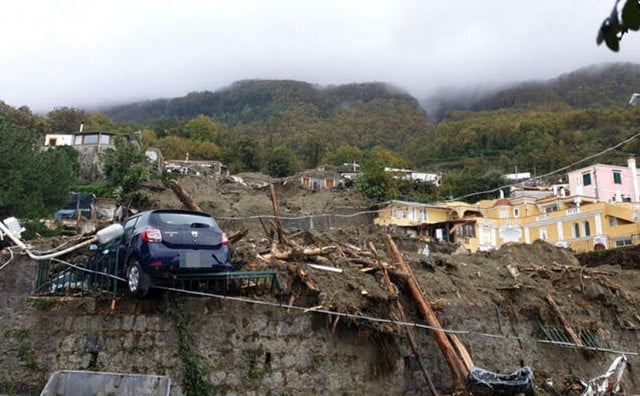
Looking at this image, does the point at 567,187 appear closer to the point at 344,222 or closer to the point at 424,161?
the point at 344,222

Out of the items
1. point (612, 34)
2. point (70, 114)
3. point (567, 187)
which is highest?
point (70, 114)

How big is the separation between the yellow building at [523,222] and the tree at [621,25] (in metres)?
34.2

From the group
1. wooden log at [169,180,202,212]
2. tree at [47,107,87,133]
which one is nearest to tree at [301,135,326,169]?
tree at [47,107,87,133]

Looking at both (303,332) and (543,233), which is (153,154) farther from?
(303,332)

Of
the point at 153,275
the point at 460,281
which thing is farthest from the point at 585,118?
the point at 153,275

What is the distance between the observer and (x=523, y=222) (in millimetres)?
46250

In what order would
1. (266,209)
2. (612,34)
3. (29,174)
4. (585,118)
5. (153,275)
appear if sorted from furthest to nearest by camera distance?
(585,118)
(266,209)
(29,174)
(153,275)
(612,34)

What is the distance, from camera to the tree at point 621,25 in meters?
1.90

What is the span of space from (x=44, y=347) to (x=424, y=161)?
84.1 m

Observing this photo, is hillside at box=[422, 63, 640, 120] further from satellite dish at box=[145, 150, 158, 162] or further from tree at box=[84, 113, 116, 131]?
tree at box=[84, 113, 116, 131]

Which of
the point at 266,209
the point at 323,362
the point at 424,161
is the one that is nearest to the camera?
the point at 323,362

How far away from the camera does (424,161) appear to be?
88938 millimetres

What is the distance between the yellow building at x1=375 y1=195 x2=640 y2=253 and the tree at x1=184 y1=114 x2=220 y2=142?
50.5m

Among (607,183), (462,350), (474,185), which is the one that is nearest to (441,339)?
(462,350)
